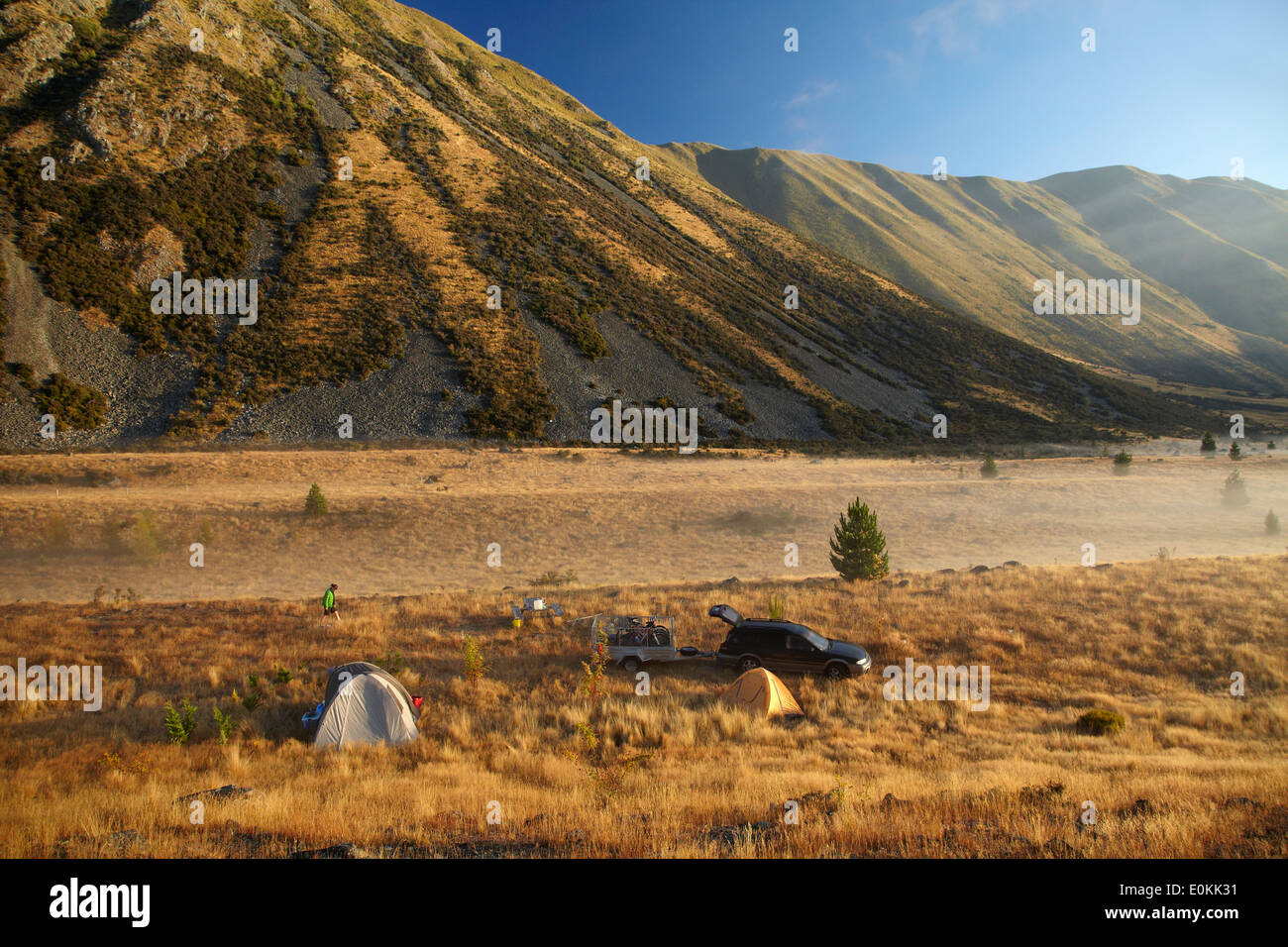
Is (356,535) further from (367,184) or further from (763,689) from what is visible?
(367,184)

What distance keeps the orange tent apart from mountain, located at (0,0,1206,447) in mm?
38535

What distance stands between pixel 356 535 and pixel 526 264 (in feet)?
167

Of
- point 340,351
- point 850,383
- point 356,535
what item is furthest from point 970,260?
point 356,535

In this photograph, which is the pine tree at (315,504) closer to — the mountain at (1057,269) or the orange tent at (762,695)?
the orange tent at (762,695)

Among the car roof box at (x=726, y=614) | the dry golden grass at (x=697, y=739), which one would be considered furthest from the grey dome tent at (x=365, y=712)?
the car roof box at (x=726, y=614)

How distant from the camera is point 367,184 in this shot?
71500 millimetres

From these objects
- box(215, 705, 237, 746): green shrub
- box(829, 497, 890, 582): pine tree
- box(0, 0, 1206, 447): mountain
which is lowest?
box(215, 705, 237, 746): green shrub

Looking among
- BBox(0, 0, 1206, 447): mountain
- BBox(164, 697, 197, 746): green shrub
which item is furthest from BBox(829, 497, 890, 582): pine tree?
BBox(0, 0, 1206, 447): mountain

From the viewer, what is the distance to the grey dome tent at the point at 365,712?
32.8ft

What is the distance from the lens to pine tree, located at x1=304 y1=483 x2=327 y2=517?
28297mm

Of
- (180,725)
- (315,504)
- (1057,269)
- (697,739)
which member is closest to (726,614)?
(697,739)

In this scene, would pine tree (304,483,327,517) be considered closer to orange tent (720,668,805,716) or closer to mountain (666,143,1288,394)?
orange tent (720,668,805,716)

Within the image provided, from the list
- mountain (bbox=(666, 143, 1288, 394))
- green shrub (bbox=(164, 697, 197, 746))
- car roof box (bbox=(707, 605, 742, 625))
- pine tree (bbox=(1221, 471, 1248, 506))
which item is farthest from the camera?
mountain (bbox=(666, 143, 1288, 394))

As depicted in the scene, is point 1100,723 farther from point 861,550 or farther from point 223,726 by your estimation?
A: point 223,726
